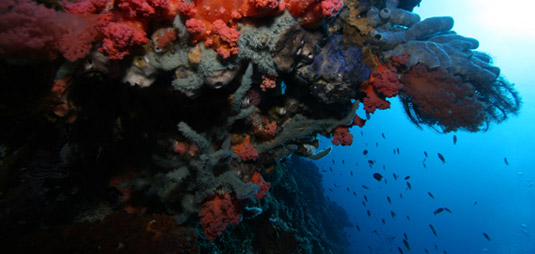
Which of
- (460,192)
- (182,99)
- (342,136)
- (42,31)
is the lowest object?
(460,192)

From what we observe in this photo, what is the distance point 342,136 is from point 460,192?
127 m

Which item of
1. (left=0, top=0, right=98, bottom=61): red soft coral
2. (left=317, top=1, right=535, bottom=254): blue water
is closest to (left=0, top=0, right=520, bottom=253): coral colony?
(left=0, top=0, right=98, bottom=61): red soft coral

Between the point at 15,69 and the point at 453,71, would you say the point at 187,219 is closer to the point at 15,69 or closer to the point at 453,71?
the point at 15,69

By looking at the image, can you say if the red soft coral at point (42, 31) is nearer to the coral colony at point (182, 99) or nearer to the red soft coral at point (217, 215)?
the coral colony at point (182, 99)

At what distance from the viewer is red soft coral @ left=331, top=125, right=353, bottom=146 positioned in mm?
4699

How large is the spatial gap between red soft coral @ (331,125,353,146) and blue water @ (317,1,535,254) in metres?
48.8

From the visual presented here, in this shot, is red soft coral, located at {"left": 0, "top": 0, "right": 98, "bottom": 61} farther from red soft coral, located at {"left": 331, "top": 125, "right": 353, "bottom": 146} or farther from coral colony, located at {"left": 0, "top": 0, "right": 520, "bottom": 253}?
red soft coral, located at {"left": 331, "top": 125, "right": 353, "bottom": 146}

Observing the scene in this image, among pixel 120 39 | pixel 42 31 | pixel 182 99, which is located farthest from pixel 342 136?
pixel 42 31

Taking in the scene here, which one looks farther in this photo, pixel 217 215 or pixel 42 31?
pixel 217 215

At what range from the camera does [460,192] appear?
324 feet

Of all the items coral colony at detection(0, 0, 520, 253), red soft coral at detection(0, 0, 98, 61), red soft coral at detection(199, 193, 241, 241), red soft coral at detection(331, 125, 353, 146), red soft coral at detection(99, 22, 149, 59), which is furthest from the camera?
red soft coral at detection(331, 125, 353, 146)

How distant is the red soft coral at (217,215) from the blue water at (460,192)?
165 feet

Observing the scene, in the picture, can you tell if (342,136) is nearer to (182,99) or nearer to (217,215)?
(217,215)

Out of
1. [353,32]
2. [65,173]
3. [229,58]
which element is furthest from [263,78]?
[65,173]
